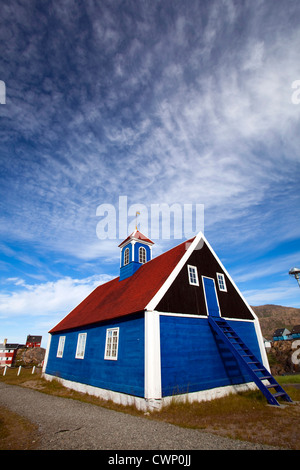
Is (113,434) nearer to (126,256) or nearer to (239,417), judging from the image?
(239,417)

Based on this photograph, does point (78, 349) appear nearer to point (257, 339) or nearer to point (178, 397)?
point (178, 397)

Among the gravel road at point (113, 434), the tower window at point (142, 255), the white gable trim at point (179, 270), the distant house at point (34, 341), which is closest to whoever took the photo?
the gravel road at point (113, 434)

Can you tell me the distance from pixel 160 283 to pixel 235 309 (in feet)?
22.1

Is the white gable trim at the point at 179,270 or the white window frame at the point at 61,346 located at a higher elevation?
the white gable trim at the point at 179,270

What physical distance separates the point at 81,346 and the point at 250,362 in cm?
1099

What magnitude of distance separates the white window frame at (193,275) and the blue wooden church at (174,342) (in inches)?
2.5

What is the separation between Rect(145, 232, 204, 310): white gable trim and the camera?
10452 mm

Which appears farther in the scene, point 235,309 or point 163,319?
point 235,309

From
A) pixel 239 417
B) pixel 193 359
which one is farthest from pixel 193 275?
pixel 239 417

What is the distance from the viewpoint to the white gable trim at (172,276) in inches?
412

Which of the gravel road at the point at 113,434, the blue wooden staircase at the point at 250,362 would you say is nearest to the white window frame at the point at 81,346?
the gravel road at the point at 113,434

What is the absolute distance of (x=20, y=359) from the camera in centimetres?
4312

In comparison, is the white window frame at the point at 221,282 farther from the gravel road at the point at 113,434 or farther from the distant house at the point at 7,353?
the distant house at the point at 7,353
